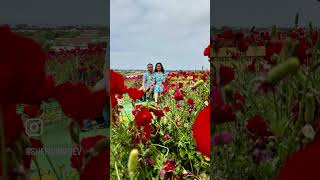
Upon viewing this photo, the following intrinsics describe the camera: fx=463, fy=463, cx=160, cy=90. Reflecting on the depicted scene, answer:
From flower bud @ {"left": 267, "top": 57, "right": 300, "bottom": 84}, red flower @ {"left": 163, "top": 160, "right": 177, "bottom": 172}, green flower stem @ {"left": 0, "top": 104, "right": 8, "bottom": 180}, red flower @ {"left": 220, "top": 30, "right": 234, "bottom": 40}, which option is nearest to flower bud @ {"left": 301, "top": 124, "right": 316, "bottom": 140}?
flower bud @ {"left": 267, "top": 57, "right": 300, "bottom": 84}

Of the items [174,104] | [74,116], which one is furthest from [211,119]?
[174,104]

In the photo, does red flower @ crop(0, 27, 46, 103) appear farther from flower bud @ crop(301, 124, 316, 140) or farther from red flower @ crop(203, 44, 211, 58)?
red flower @ crop(203, 44, 211, 58)

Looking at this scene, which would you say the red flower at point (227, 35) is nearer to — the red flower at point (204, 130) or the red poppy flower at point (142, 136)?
the red flower at point (204, 130)

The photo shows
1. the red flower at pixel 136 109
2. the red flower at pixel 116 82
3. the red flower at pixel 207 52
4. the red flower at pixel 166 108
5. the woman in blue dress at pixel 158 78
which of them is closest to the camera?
the red flower at pixel 207 52

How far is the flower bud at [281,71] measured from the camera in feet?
0.81

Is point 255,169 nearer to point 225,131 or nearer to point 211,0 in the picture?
point 225,131

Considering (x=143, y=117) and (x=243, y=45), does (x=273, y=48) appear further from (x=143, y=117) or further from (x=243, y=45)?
(x=143, y=117)

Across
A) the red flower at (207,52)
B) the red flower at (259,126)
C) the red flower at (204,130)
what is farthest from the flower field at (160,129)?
the red flower at (259,126)

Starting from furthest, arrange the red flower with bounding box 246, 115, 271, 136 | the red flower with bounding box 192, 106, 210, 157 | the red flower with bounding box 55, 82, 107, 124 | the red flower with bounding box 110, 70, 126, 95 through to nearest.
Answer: the red flower with bounding box 110, 70, 126, 95 < the red flower with bounding box 192, 106, 210, 157 < the red flower with bounding box 246, 115, 271, 136 < the red flower with bounding box 55, 82, 107, 124

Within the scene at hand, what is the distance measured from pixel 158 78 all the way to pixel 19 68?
138 centimetres

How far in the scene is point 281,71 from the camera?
0.25 m

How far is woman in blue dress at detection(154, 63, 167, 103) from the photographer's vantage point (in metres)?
1.39

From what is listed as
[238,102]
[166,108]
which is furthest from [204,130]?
[166,108]

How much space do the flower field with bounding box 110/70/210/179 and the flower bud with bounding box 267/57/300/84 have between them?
1.01 m
